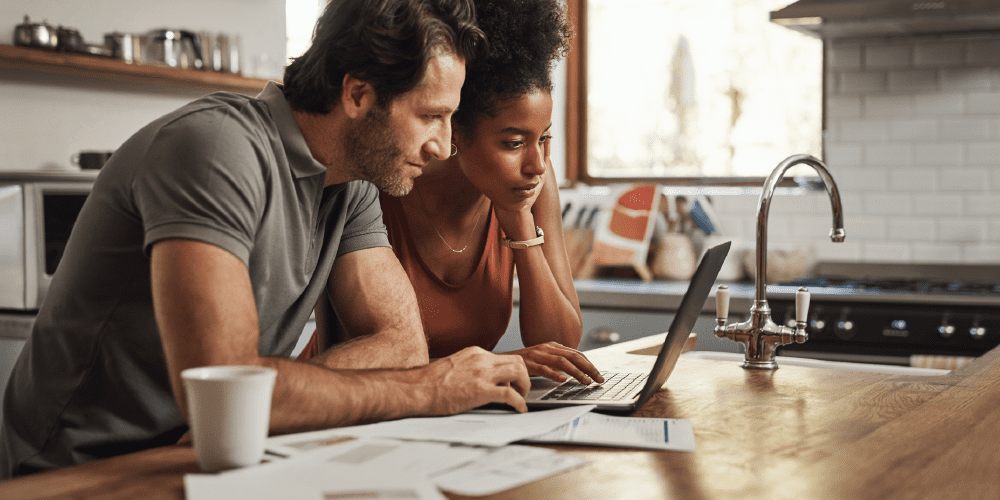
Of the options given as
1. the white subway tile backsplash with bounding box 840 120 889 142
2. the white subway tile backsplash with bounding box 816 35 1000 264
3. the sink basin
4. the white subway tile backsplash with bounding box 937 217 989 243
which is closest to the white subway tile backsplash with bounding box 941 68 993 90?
the white subway tile backsplash with bounding box 816 35 1000 264

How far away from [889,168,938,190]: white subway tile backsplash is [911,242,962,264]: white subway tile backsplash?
7.3 inches

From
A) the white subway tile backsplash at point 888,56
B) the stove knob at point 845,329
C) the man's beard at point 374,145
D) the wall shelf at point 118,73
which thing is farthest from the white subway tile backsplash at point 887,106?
the man's beard at point 374,145

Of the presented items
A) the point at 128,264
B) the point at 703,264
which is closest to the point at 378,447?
the point at 128,264

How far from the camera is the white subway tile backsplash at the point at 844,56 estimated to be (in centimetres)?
379

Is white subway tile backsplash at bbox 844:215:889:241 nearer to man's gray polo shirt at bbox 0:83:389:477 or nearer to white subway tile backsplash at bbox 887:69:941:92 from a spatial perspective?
white subway tile backsplash at bbox 887:69:941:92

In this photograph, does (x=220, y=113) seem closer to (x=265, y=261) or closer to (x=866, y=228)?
(x=265, y=261)

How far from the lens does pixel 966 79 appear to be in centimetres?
363

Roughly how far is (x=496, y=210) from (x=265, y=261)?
2.64ft

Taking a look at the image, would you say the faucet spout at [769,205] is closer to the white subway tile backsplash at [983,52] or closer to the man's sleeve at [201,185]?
the man's sleeve at [201,185]

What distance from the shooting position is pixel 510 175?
1.87m

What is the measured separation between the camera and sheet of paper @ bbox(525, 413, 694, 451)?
1.13 meters

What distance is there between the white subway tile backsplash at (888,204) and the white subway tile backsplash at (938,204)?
0.09 feet

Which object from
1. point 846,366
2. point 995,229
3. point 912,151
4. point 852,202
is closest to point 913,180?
point 912,151


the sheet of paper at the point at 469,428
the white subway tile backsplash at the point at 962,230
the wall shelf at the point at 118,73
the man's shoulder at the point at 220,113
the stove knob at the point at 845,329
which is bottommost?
the stove knob at the point at 845,329
